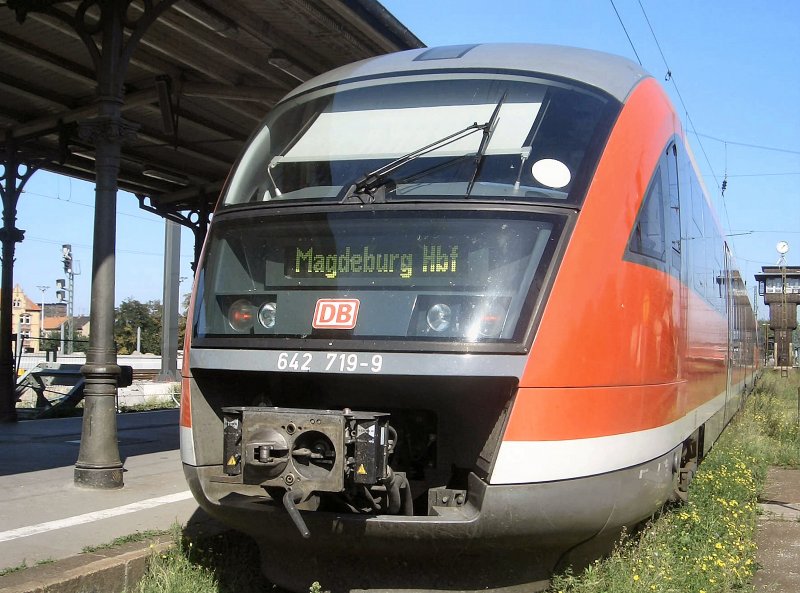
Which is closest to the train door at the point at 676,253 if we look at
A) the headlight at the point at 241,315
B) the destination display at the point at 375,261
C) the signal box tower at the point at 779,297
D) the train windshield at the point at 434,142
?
the train windshield at the point at 434,142

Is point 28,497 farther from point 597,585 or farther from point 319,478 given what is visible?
point 597,585

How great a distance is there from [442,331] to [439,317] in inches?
3.4

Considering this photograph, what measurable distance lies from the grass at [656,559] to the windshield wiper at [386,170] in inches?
77.0

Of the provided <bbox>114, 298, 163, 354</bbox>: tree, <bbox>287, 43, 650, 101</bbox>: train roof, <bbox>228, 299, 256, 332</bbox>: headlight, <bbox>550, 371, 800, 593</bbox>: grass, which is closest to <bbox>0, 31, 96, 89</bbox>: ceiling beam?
<bbox>287, 43, 650, 101</bbox>: train roof

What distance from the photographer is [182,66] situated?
11.4m

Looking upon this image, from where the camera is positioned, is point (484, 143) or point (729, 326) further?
point (729, 326)

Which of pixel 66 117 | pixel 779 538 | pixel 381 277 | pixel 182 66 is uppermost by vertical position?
pixel 182 66

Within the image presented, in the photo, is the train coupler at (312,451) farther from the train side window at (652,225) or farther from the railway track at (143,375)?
the railway track at (143,375)

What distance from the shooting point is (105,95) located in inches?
316

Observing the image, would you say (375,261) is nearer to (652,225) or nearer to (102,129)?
(652,225)

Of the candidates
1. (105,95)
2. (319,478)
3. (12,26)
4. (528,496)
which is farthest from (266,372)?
(12,26)

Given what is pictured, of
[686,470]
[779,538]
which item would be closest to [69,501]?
[686,470]

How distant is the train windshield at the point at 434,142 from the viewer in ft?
15.4

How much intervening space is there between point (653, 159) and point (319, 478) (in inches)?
108
